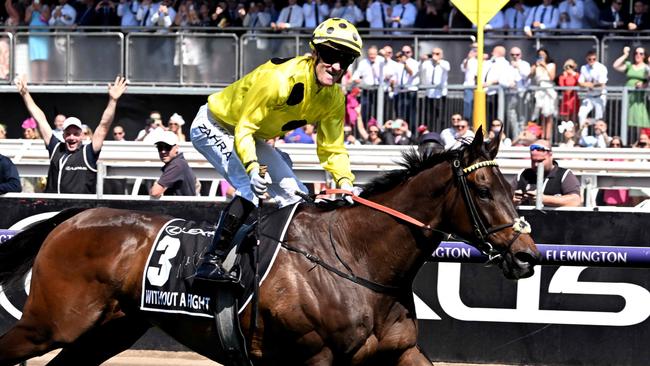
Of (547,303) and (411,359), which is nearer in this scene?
(411,359)

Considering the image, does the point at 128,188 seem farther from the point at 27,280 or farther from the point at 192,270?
the point at 192,270

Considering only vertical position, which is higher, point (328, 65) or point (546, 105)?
point (328, 65)

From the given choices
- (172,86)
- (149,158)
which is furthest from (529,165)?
(172,86)

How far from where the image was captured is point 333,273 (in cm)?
616

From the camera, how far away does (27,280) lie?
9141 millimetres

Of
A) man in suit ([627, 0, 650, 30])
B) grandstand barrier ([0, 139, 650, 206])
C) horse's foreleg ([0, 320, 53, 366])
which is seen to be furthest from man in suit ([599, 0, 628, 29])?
horse's foreleg ([0, 320, 53, 366])

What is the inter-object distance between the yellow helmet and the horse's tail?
6.24 feet

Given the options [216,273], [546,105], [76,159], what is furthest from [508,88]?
[216,273]

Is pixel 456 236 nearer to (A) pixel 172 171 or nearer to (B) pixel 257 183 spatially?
(B) pixel 257 183

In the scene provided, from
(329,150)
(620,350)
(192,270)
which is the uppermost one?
(329,150)

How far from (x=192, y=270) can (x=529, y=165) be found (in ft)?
14.6

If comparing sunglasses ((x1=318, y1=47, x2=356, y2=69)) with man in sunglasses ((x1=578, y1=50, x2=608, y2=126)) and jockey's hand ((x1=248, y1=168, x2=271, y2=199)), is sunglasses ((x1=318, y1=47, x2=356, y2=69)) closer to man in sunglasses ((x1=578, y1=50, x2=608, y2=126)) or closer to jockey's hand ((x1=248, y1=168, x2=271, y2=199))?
jockey's hand ((x1=248, y1=168, x2=271, y2=199))

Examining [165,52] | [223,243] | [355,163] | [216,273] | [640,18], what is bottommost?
[216,273]

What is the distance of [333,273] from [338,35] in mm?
1247
